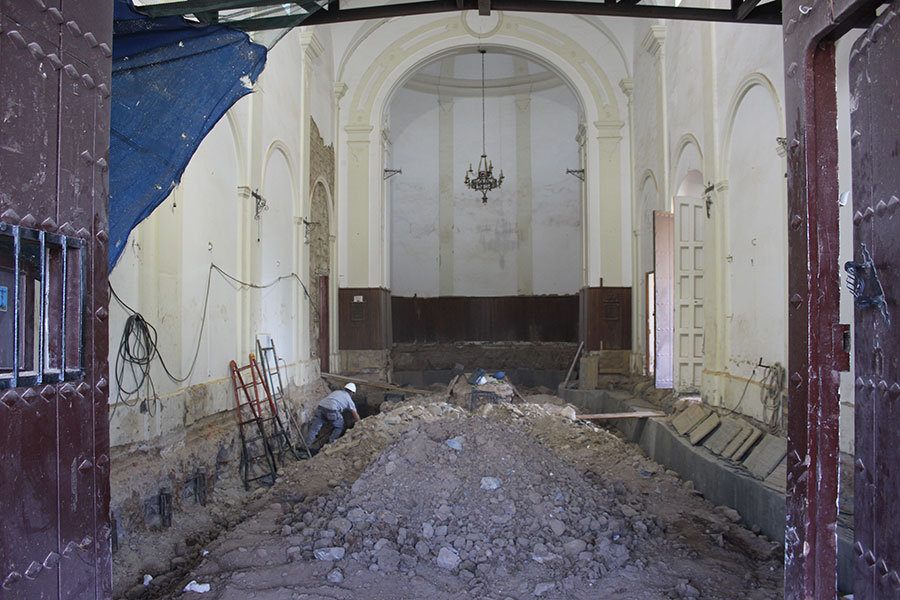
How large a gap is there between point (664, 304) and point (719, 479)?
178 inches

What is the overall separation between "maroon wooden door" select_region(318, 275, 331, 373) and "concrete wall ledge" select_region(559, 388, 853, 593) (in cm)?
636

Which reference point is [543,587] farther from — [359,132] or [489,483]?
[359,132]

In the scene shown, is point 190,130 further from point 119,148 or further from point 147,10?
point 147,10

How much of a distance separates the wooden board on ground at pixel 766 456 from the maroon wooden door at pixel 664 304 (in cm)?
392

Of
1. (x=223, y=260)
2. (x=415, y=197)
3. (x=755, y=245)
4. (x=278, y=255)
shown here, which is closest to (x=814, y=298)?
(x=755, y=245)

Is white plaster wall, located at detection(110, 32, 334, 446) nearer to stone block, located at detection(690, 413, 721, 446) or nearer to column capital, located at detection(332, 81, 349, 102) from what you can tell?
column capital, located at detection(332, 81, 349, 102)

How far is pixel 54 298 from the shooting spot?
6.56 ft

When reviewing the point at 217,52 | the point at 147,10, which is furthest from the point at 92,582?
the point at 217,52

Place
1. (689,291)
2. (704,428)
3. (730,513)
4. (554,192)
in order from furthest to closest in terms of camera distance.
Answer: (554,192)
(689,291)
(704,428)
(730,513)

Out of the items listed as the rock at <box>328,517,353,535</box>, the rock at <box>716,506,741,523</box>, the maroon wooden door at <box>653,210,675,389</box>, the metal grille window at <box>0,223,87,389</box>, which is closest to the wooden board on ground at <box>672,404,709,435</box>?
the maroon wooden door at <box>653,210,675,389</box>

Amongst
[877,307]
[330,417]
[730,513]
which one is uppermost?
[877,307]

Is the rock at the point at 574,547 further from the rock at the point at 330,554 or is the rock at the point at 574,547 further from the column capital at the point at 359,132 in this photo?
the column capital at the point at 359,132

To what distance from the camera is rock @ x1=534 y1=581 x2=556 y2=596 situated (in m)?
4.13

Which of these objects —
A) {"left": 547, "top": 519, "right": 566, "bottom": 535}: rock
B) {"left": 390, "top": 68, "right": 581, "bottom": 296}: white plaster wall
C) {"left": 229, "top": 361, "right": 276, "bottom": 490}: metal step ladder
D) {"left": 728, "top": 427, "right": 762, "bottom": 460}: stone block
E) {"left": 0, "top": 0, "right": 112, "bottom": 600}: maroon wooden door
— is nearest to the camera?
{"left": 0, "top": 0, "right": 112, "bottom": 600}: maroon wooden door
